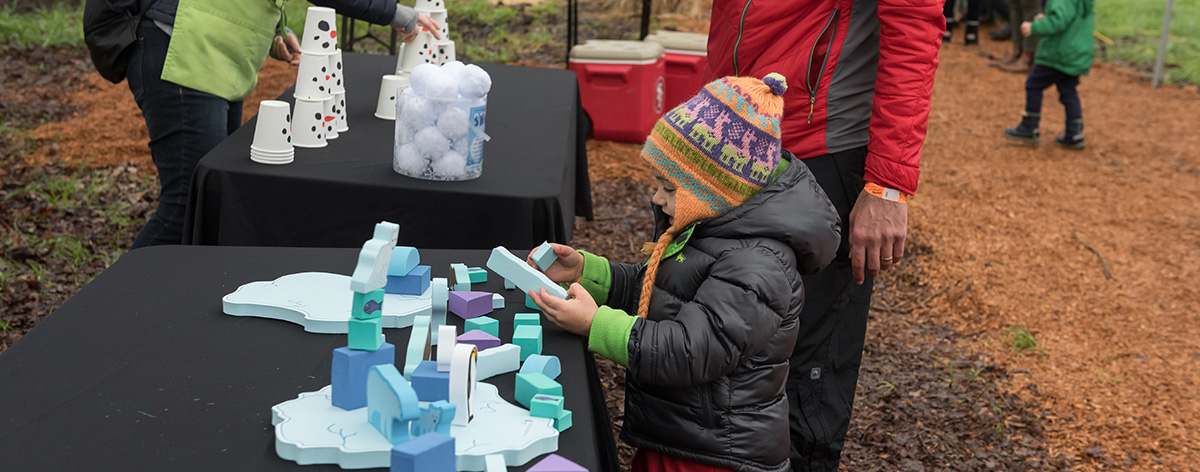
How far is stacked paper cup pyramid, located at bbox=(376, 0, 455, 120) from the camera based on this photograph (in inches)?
117

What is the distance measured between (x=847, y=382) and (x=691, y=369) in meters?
0.90

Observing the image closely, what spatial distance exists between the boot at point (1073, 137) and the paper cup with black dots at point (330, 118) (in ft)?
19.6

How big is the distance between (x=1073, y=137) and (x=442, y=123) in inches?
239

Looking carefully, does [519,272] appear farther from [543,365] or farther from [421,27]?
[421,27]

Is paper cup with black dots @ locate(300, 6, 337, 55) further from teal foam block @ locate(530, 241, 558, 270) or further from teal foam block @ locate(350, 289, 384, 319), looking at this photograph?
teal foam block @ locate(350, 289, 384, 319)

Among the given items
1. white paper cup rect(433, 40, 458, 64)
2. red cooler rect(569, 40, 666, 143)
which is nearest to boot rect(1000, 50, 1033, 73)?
red cooler rect(569, 40, 666, 143)

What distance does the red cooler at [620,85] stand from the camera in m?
5.70

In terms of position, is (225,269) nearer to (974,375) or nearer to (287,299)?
(287,299)

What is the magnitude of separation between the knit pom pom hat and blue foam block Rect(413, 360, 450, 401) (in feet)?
1.93

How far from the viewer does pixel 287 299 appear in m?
1.65

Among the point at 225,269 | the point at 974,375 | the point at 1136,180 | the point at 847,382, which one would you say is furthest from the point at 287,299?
the point at 1136,180

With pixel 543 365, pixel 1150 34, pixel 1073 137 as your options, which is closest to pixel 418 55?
pixel 543 365

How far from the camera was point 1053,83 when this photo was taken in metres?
6.79

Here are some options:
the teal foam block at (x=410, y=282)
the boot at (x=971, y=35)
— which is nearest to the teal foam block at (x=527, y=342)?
the teal foam block at (x=410, y=282)
